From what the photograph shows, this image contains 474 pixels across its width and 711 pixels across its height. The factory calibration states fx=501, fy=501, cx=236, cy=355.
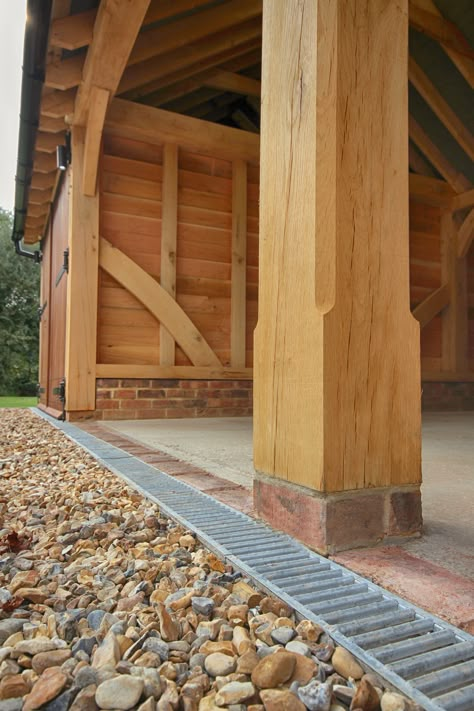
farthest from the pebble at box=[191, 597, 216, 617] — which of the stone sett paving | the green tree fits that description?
the green tree

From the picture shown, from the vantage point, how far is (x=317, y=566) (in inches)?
39.5

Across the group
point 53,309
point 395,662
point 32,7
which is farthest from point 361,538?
point 53,309

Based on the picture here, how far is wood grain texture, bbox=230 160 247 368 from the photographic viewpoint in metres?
4.75

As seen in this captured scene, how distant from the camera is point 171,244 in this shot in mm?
4508

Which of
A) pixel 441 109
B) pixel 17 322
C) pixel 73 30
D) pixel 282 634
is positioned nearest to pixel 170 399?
pixel 73 30

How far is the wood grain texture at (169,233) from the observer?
175 inches

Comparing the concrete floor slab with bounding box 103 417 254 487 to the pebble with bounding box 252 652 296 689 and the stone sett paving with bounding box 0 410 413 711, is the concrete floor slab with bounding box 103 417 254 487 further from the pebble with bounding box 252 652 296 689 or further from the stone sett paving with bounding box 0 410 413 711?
the pebble with bounding box 252 652 296 689

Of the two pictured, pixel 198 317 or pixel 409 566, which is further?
pixel 198 317

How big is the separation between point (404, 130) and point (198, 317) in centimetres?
351

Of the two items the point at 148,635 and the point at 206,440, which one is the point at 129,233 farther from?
the point at 148,635

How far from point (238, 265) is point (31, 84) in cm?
220

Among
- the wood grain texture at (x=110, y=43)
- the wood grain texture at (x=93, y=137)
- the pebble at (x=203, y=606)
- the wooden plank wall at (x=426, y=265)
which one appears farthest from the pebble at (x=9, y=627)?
the wooden plank wall at (x=426, y=265)

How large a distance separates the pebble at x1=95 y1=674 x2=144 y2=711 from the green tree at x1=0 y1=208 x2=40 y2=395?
15.3m

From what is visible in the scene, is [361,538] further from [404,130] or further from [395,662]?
[404,130]
